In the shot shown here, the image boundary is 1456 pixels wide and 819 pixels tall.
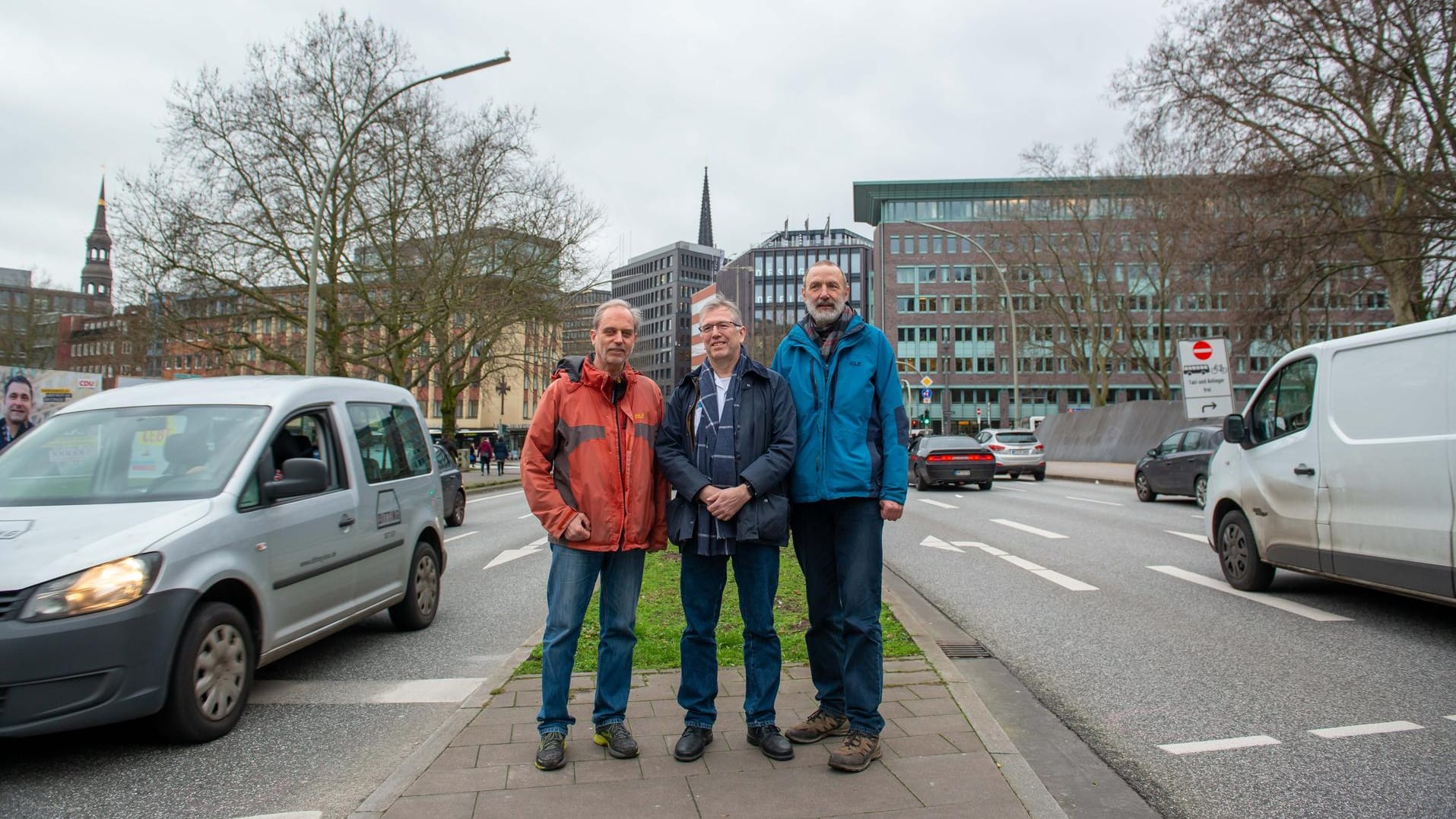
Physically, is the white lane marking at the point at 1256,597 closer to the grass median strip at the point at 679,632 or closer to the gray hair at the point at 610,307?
the grass median strip at the point at 679,632

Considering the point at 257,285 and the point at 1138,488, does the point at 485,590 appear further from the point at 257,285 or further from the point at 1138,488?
the point at 257,285

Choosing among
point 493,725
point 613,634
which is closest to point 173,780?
point 493,725

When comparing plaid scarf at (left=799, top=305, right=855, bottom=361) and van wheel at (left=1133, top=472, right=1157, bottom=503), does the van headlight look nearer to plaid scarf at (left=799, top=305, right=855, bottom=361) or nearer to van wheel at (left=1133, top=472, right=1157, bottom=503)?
plaid scarf at (left=799, top=305, right=855, bottom=361)

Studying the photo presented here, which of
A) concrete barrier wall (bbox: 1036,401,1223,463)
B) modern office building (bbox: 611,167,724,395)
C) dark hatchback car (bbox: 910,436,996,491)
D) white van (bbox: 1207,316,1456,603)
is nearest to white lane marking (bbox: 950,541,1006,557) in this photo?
white van (bbox: 1207,316,1456,603)

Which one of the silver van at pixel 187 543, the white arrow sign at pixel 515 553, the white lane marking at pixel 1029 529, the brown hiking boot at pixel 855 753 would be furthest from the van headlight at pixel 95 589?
the white lane marking at pixel 1029 529

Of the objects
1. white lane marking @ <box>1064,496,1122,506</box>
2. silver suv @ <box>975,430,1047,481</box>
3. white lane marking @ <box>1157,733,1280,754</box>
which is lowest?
white lane marking @ <box>1064,496,1122,506</box>

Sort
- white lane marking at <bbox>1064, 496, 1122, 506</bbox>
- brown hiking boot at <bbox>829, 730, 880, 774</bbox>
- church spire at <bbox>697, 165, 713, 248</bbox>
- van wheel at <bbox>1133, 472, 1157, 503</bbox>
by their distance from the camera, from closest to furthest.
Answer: brown hiking boot at <bbox>829, 730, 880, 774</bbox> < white lane marking at <bbox>1064, 496, 1122, 506</bbox> < van wheel at <bbox>1133, 472, 1157, 503</bbox> < church spire at <bbox>697, 165, 713, 248</bbox>

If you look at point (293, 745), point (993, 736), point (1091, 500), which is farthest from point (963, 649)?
point (1091, 500)

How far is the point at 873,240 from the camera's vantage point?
94250mm

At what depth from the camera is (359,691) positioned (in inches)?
207

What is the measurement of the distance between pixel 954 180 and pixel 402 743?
90.2 m

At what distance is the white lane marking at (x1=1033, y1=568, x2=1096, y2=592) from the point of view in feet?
27.4

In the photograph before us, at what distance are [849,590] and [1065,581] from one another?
585 centimetres

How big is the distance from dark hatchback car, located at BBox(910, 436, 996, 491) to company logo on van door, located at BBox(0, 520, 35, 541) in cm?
2082
